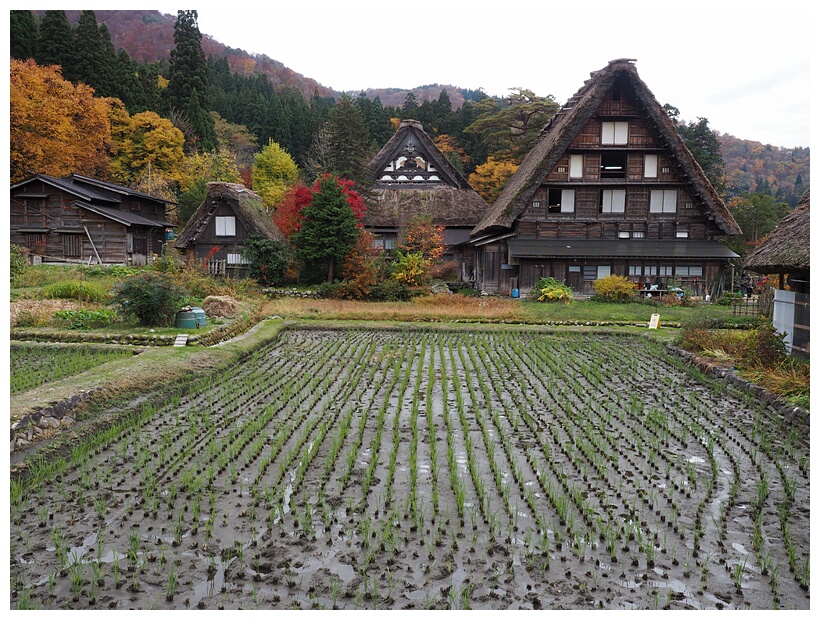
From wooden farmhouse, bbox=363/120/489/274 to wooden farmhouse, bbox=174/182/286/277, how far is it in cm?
627

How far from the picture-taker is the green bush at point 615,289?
23828mm

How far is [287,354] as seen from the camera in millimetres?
12727

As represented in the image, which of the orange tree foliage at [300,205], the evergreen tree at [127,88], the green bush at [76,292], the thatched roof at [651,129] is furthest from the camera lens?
the evergreen tree at [127,88]

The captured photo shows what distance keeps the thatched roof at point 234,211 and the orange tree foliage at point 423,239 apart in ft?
21.2

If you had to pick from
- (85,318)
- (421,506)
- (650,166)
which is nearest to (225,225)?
(85,318)

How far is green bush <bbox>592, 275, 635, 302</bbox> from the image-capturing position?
2383 centimetres

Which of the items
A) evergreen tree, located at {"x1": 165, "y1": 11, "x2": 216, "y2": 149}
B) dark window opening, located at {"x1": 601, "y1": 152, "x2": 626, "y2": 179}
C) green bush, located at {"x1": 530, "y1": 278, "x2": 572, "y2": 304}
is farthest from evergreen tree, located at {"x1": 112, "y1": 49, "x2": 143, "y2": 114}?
green bush, located at {"x1": 530, "y1": 278, "x2": 572, "y2": 304}

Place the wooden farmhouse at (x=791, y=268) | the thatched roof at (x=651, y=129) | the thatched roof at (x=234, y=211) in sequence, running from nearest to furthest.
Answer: the wooden farmhouse at (x=791, y=268)
the thatched roof at (x=651, y=129)
the thatched roof at (x=234, y=211)

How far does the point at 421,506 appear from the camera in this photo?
4949mm

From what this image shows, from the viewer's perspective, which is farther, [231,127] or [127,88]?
[231,127]

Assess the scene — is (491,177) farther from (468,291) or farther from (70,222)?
(70,222)

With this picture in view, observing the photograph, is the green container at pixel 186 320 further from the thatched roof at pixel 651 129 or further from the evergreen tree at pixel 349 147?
the evergreen tree at pixel 349 147

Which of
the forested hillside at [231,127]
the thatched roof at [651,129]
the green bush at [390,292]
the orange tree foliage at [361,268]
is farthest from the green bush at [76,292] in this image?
the forested hillside at [231,127]

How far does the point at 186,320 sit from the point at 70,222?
2131cm
